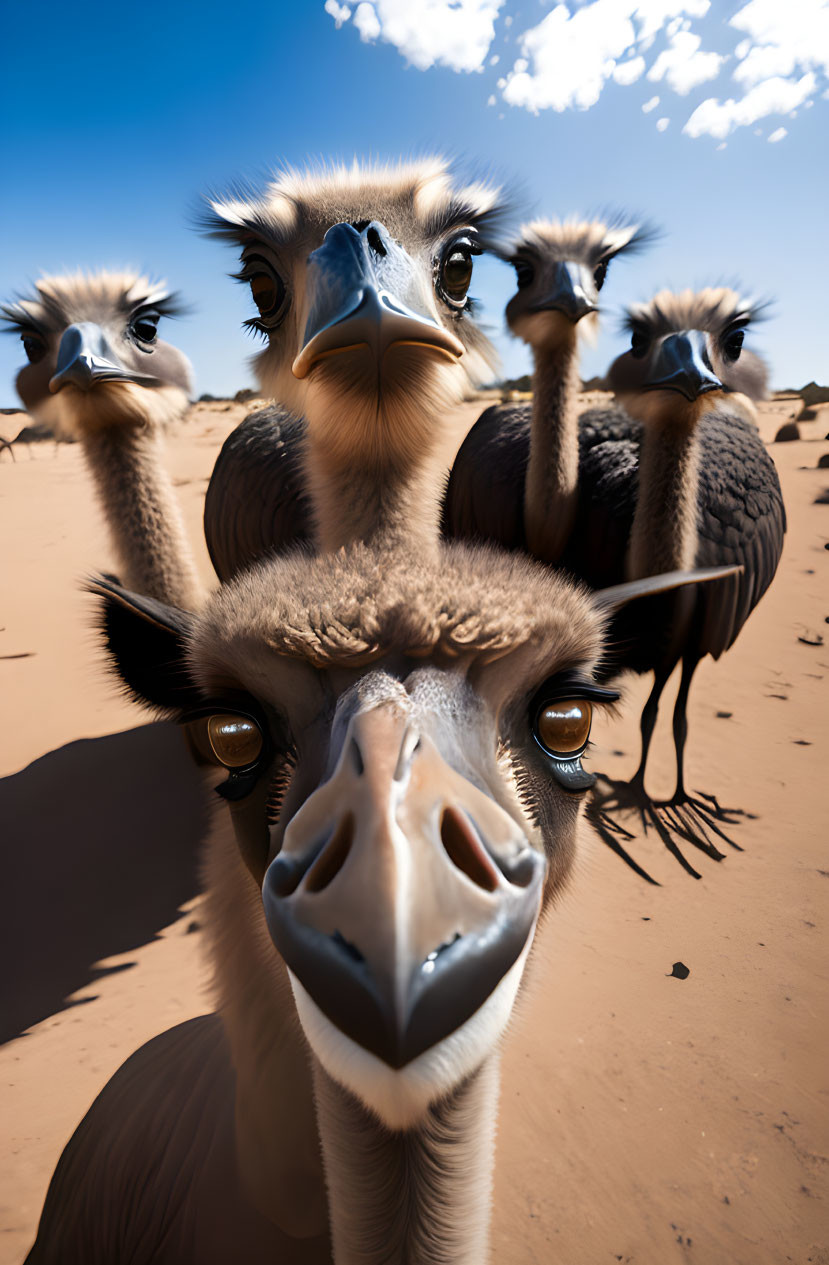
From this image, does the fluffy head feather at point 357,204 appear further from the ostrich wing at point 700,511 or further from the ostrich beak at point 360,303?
the ostrich wing at point 700,511

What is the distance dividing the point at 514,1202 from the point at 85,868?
10.7 feet

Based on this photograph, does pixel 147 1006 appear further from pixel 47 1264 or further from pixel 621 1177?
pixel 621 1177

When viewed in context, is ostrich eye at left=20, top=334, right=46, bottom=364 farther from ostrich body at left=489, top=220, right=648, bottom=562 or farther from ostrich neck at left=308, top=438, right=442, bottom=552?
ostrich body at left=489, top=220, right=648, bottom=562

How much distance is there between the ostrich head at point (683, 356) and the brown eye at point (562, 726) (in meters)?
3.11

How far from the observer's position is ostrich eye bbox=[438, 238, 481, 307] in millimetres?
2451

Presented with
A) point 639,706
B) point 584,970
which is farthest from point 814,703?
point 584,970

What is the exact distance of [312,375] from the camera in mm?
2035

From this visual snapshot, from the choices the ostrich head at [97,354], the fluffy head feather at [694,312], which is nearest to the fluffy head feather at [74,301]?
the ostrich head at [97,354]

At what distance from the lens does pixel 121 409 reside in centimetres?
365

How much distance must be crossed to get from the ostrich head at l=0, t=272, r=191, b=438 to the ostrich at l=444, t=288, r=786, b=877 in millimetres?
2642

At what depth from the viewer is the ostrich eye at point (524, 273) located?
14.9 ft

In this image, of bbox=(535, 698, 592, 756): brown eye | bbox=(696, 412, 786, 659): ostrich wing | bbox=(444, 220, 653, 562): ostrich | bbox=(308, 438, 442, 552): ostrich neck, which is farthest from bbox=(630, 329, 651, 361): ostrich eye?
bbox=(535, 698, 592, 756): brown eye

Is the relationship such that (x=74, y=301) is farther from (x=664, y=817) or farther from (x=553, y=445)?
(x=664, y=817)

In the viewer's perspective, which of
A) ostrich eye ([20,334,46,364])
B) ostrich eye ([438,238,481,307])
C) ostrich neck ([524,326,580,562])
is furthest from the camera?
ostrich neck ([524,326,580,562])
